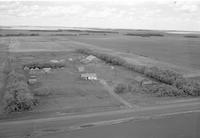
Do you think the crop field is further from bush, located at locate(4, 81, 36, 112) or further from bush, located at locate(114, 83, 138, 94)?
bush, located at locate(4, 81, 36, 112)

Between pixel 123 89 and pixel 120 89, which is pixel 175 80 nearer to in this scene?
pixel 123 89

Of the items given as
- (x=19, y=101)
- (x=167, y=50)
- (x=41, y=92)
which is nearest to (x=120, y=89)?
(x=41, y=92)

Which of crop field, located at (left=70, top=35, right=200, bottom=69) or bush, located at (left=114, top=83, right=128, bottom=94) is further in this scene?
crop field, located at (left=70, top=35, right=200, bottom=69)

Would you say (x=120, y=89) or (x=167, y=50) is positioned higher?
(x=167, y=50)

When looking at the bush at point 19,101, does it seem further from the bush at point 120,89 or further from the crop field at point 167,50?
the crop field at point 167,50

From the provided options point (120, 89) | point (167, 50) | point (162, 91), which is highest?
point (167, 50)

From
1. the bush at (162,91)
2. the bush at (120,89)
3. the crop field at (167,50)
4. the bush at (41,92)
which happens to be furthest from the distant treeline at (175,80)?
the bush at (41,92)

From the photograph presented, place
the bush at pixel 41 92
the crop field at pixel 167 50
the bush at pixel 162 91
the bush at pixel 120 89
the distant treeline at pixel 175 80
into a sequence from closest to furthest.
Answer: the bush at pixel 41 92 < the bush at pixel 162 91 < the distant treeline at pixel 175 80 < the bush at pixel 120 89 < the crop field at pixel 167 50

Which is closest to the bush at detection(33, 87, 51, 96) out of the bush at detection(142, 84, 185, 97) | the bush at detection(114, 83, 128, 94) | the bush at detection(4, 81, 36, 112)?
the bush at detection(4, 81, 36, 112)

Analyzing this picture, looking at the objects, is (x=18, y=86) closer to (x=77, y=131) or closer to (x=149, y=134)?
(x=77, y=131)

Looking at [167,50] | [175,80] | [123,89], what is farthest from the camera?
[167,50]

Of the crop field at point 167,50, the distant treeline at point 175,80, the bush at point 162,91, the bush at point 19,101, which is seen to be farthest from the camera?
the crop field at point 167,50
